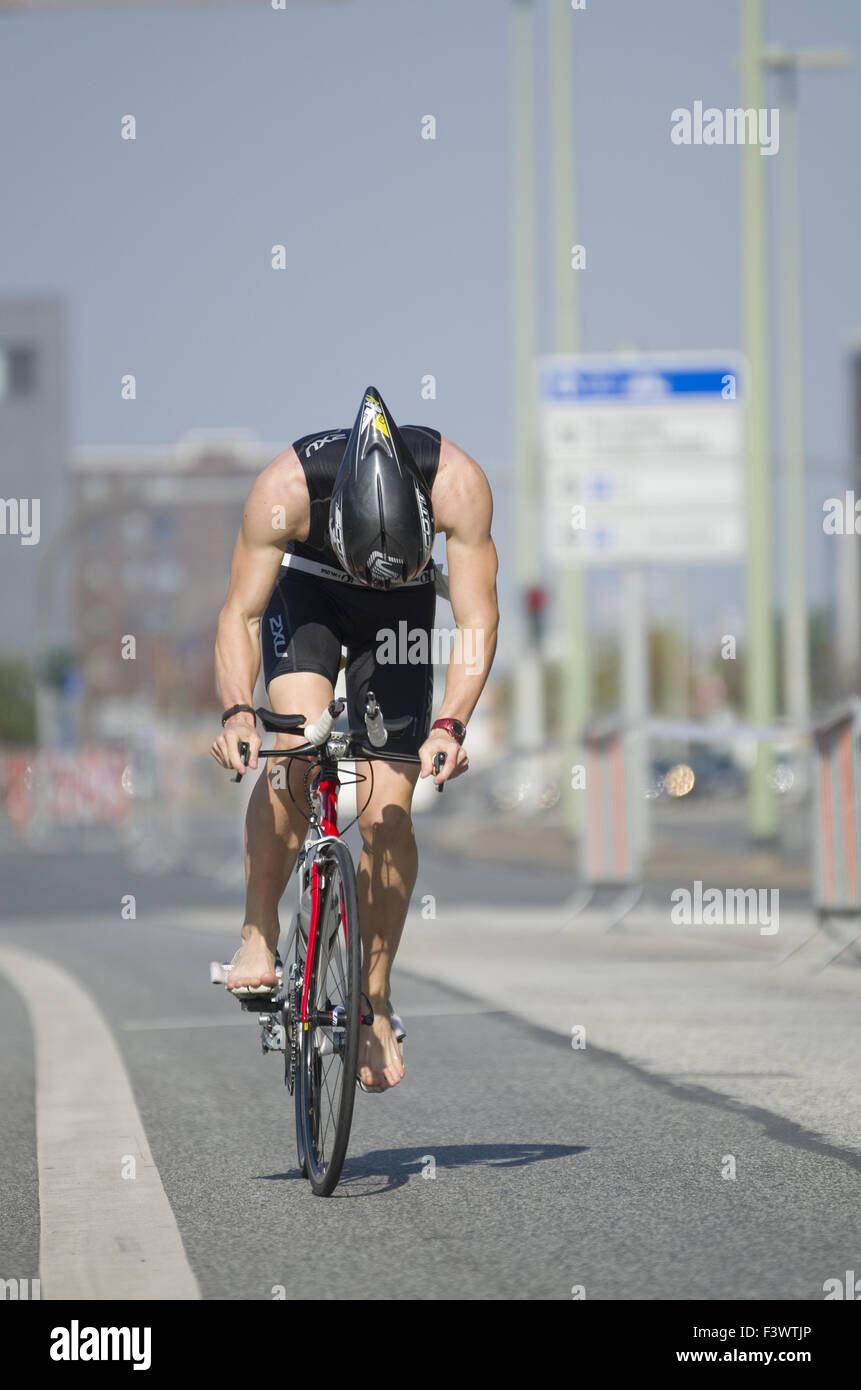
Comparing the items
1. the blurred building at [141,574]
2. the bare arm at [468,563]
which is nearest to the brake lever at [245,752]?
the bare arm at [468,563]

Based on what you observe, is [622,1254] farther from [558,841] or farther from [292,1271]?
[558,841]

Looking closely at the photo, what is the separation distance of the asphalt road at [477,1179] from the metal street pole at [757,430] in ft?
46.0

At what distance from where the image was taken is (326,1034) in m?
5.23

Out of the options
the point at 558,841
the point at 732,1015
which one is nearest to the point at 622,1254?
the point at 732,1015

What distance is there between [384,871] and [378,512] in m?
0.96

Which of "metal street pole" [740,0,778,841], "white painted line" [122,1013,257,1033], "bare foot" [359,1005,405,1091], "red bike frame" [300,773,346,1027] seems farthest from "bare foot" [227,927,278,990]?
"metal street pole" [740,0,778,841]

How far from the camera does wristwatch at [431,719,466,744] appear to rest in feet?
17.1

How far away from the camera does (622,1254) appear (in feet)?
14.5

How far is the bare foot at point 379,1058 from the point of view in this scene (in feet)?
17.3

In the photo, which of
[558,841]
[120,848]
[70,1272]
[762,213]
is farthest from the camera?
[120,848]

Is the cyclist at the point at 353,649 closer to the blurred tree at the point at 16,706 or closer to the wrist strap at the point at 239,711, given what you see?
the wrist strap at the point at 239,711

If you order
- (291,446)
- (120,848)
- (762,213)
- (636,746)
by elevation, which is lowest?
(120,848)

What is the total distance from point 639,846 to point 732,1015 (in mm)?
5315

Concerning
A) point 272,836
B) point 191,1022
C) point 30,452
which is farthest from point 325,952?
point 30,452
